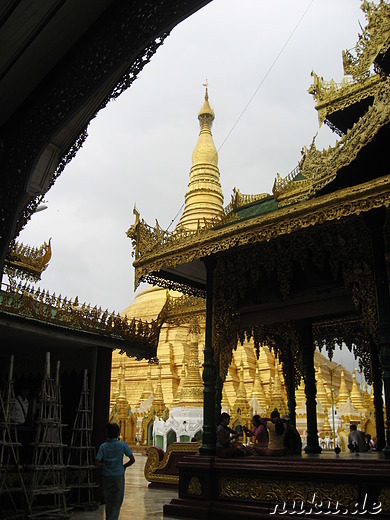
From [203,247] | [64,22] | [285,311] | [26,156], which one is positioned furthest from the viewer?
[285,311]

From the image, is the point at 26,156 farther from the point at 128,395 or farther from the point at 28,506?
the point at 128,395

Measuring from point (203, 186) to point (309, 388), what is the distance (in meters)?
20.1

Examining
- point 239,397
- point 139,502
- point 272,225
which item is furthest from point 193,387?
point 272,225

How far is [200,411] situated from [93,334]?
10059mm

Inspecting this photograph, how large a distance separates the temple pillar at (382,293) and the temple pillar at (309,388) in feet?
15.5

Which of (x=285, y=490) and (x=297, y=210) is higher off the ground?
(x=297, y=210)

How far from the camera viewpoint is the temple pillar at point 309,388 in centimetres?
1179

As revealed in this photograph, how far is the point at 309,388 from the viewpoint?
11.8 m

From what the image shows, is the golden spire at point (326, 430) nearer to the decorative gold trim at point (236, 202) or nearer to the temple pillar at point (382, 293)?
the decorative gold trim at point (236, 202)

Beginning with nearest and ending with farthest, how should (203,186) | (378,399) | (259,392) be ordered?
(378,399) → (259,392) → (203,186)

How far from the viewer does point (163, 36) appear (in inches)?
133

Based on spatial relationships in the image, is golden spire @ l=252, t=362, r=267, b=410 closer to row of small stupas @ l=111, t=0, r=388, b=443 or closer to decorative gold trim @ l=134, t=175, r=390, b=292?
row of small stupas @ l=111, t=0, r=388, b=443

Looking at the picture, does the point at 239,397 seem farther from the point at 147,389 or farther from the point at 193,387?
the point at 147,389

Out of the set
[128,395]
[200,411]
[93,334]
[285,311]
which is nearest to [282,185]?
[285,311]
